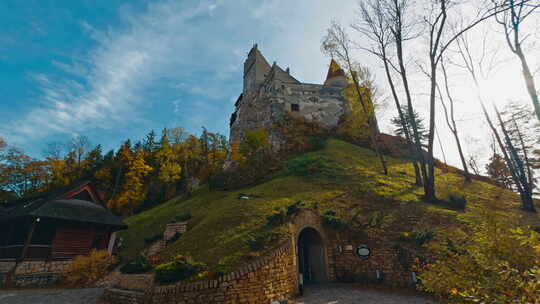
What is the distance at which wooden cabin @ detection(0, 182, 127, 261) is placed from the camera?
53.2 feet

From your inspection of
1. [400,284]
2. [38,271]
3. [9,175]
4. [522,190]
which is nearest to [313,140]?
[522,190]

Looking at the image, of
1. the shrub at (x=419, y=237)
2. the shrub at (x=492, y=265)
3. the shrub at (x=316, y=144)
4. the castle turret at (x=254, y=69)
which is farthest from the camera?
the castle turret at (x=254, y=69)

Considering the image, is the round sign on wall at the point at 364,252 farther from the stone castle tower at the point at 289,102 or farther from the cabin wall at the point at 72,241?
the stone castle tower at the point at 289,102

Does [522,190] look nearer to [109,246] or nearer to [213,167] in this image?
[109,246]

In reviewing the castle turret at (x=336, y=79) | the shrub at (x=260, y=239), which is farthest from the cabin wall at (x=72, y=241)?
the castle turret at (x=336, y=79)

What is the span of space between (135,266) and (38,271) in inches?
356

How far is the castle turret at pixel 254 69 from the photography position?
171 ft

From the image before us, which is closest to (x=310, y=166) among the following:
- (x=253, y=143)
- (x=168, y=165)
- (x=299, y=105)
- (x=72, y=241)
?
(x=253, y=143)

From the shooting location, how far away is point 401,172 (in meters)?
26.8

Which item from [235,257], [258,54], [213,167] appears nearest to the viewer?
[235,257]

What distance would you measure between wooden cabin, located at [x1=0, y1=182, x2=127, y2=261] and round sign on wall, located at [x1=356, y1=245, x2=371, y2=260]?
1881 cm

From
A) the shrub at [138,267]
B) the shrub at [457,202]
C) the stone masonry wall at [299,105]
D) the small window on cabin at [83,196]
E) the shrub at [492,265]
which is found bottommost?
the shrub at [138,267]

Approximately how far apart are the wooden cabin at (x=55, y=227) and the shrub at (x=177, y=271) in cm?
1201

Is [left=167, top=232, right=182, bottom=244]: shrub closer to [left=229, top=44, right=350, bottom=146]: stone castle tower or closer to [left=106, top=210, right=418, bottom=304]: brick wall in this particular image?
[left=106, top=210, right=418, bottom=304]: brick wall
